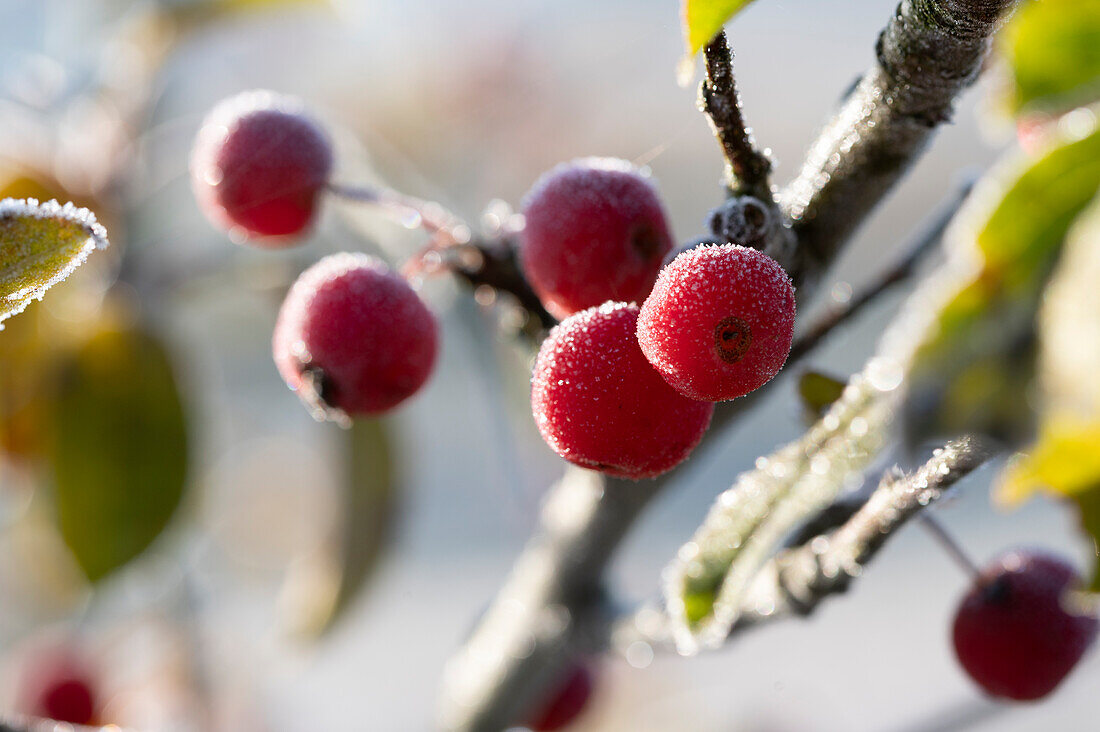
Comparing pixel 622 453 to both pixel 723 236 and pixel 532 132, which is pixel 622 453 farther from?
pixel 532 132

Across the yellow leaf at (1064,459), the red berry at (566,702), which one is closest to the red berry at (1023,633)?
the yellow leaf at (1064,459)

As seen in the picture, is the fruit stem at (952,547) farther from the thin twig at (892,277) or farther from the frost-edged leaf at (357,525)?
the frost-edged leaf at (357,525)

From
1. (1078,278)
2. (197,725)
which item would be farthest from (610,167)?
(197,725)

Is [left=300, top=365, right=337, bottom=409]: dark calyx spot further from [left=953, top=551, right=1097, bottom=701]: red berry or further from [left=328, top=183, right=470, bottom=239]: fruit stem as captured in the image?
[left=953, top=551, right=1097, bottom=701]: red berry

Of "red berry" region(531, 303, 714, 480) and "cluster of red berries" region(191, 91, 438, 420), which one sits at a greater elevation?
"red berry" region(531, 303, 714, 480)

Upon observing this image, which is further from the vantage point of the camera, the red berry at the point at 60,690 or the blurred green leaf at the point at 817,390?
the red berry at the point at 60,690

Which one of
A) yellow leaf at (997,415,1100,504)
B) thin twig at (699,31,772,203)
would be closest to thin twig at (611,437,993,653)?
yellow leaf at (997,415,1100,504)
